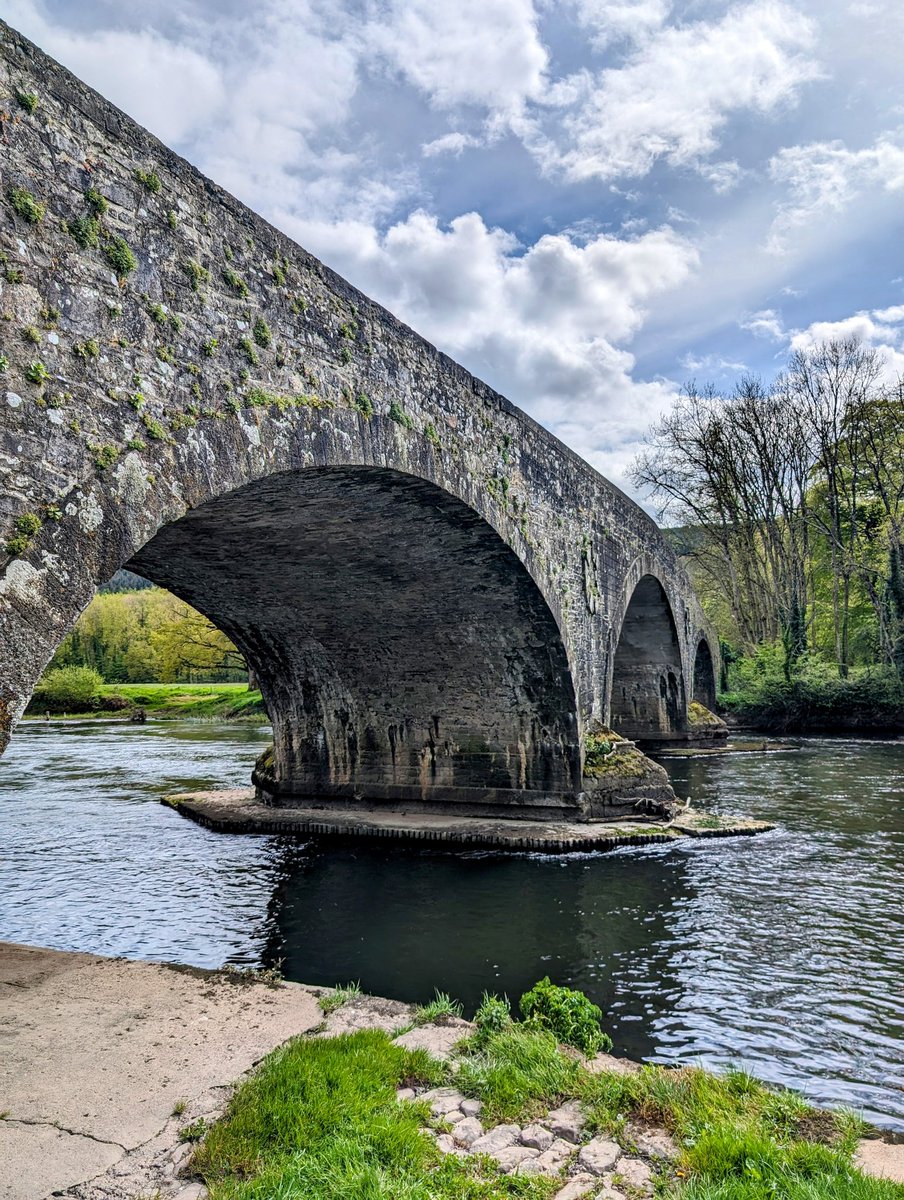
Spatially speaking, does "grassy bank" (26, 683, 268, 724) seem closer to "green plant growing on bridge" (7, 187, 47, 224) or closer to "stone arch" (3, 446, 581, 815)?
"stone arch" (3, 446, 581, 815)

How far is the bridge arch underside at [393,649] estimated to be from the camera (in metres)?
8.52

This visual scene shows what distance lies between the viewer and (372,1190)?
8.79 feet

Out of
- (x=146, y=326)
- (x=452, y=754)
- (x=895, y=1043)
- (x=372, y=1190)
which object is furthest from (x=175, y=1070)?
(x=452, y=754)

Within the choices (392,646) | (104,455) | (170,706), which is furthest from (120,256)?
(170,706)

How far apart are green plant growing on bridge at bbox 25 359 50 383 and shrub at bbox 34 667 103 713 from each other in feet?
130

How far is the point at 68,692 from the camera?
1548 inches

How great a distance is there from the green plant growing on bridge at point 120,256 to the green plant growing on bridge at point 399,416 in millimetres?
2864

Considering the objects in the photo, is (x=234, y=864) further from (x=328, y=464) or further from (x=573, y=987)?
(x=328, y=464)

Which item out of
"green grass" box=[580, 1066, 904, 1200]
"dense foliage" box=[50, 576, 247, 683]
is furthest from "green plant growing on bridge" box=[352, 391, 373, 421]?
"dense foliage" box=[50, 576, 247, 683]

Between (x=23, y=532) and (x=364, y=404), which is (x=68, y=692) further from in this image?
(x=23, y=532)

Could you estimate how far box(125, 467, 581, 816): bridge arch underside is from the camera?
28.0ft

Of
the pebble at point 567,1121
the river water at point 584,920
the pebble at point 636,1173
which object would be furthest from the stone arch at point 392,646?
the pebble at point 636,1173

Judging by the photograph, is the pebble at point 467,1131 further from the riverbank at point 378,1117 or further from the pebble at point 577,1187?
the pebble at point 577,1187

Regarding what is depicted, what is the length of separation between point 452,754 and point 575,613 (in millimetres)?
2865
